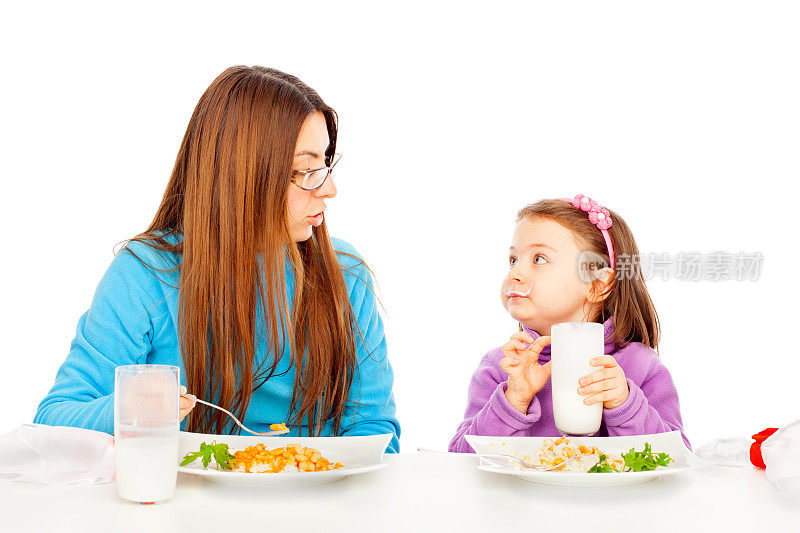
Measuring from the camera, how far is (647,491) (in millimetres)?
1221

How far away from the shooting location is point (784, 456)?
1250 millimetres

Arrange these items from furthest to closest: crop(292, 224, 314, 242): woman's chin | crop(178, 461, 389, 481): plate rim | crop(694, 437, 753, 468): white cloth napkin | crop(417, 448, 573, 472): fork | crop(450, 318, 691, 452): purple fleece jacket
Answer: crop(292, 224, 314, 242): woman's chin → crop(450, 318, 691, 452): purple fleece jacket → crop(694, 437, 753, 468): white cloth napkin → crop(417, 448, 573, 472): fork → crop(178, 461, 389, 481): plate rim

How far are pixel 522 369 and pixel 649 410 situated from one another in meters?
0.28

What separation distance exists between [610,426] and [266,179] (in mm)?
910

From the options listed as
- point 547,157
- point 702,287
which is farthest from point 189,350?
point 702,287

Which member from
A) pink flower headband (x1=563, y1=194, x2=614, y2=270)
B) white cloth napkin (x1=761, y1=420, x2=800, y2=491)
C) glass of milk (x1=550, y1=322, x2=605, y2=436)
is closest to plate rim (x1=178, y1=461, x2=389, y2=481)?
glass of milk (x1=550, y1=322, x2=605, y2=436)

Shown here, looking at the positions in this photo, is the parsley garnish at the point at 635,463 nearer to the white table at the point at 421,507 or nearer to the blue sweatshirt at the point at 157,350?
the white table at the point at 421,507

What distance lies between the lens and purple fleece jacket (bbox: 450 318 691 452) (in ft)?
5.38

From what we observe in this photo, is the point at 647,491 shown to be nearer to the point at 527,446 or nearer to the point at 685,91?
the point at 527,446

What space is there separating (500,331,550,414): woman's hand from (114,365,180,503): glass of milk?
772mm

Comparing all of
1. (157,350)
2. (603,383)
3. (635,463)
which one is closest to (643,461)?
(635,463)

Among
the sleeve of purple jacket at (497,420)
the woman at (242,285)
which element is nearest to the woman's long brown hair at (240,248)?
the woman at (242,285)

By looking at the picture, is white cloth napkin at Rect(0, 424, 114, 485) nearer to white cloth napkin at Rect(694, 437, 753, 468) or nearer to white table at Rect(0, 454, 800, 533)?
white table at Rect(0, 454, 800, 533)

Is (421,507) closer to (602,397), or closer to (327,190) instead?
(602,397)
